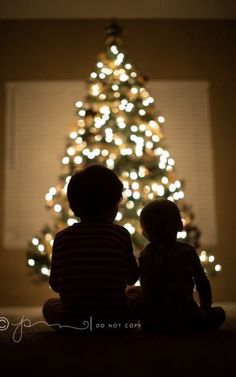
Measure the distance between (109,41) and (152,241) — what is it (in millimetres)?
1821

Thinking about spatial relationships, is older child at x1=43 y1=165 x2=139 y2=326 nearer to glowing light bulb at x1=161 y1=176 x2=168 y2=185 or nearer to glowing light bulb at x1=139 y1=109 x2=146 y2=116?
glowing light bulb at x1=161 y1=176 x2=168 y2=185

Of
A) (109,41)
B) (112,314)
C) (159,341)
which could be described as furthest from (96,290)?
(109,41)

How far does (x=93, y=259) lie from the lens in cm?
158

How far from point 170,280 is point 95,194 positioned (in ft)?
1.52

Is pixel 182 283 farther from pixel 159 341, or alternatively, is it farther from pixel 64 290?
pixel 64 290

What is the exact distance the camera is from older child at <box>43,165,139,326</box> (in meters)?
1.57

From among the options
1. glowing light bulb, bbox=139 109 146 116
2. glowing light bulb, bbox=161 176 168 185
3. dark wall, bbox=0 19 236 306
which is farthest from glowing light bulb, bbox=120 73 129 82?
dark wall, bbox=0 19 236 306

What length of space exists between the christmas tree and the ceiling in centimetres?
141

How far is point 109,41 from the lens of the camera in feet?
10.1

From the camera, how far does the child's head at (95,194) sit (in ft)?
5.44

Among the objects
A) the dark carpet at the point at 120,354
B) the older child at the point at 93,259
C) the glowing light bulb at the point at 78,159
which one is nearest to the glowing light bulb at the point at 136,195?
the glowing light bulb at the point at 78,159

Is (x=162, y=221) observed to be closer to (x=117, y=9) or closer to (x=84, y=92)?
(x=84, y=92)

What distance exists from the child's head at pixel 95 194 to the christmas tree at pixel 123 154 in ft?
3.48

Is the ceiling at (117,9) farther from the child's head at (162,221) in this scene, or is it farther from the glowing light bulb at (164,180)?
the child's head at (162,221)
